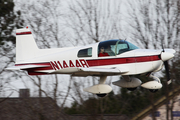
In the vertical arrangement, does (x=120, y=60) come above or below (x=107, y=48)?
below

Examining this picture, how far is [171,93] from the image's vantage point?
16.6 metres

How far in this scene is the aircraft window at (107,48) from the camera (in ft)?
29.8

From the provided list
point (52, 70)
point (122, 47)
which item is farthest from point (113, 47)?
point (52, 70)

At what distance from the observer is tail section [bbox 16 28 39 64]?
10633mm

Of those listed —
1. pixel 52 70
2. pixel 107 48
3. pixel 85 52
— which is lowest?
pixel 52 70

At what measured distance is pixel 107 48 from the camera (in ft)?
29.9

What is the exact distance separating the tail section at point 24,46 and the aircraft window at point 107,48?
2.93 meters

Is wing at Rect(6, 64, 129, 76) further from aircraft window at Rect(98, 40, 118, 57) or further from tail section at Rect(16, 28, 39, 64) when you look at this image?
tail section at Rect(16, 28, 39, 64)

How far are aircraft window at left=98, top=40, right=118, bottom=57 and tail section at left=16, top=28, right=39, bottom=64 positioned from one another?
9.60 feet

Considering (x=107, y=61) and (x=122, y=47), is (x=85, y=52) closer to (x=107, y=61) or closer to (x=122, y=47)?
(x=107, y=61)

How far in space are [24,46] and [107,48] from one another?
3642mm

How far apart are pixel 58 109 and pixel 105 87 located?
7.21 meters

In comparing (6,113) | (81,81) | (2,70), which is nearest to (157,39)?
(81,81)

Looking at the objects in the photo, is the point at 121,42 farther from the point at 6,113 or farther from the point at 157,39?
the point at 6,113
